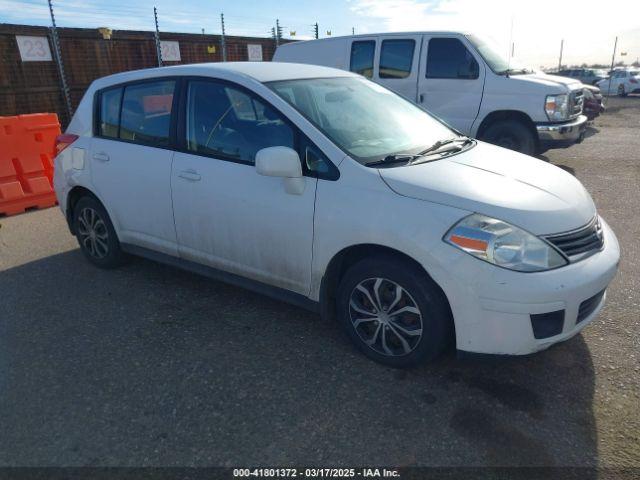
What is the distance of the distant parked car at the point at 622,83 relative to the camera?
25.2 metres

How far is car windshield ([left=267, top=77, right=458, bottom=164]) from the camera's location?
316 centimetres

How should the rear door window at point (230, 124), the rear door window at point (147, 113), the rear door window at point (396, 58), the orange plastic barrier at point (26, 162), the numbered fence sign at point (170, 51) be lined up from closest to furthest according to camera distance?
the rear door window at point (230, 124), the rear door window at point (147, 113), the orange plastic barrier at point (26, 162), the rear door window at point (396, 58), the numbered fence sign at point (170, 51)

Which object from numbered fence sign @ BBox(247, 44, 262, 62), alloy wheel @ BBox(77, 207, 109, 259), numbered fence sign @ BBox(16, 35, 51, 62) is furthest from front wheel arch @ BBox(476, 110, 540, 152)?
numbered fence sign @ BBox(247, 44, 262, 62)

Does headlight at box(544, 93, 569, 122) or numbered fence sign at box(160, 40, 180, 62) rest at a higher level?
numbered fence sign at box(160, 40, 180, 62)

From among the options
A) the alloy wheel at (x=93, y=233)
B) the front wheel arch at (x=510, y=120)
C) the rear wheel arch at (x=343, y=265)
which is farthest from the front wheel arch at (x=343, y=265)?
the front wheel arch at (x=510, y=120)

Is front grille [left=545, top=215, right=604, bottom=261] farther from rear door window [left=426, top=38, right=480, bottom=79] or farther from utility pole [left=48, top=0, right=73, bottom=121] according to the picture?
utility pole [left=48, top=0, right=73, bottom=121]

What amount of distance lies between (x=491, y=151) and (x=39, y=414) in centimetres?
326

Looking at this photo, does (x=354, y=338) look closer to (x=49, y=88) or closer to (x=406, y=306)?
(x=406, y=306)

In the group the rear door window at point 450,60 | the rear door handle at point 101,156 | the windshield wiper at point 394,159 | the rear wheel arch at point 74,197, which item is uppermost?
the rear door window at point 450,60

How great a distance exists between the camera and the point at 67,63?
34.6 ft

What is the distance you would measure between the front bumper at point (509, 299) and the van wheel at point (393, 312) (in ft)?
0.39

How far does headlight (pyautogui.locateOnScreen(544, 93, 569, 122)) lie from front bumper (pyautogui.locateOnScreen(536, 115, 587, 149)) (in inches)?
4.5

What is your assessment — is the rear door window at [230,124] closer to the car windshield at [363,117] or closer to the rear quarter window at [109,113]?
the car windshield at [363,117]

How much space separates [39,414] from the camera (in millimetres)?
2705
